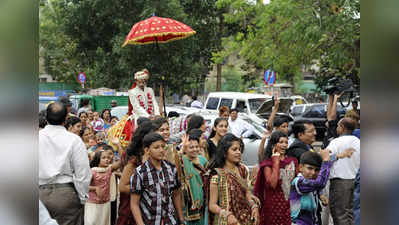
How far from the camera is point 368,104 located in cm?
253

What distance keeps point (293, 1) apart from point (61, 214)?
1098cm

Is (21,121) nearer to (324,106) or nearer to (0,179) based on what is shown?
(0,179)

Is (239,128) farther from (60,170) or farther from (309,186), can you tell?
(60,170)

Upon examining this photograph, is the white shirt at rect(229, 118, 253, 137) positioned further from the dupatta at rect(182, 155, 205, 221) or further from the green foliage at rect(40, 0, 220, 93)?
the green foliage at rect(40, 0, 220, 93)

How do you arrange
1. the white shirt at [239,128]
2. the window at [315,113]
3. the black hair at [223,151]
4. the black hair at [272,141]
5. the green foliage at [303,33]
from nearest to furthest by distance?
the black hair at [223,151] < the black hair at [272,141] < the white shirt at [239,128] < the green foliage at [303,33] < the window at [315,113]

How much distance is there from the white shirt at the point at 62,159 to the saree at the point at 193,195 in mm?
1046

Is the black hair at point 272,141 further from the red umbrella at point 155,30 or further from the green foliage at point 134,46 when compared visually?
the green foliage at point 134,46

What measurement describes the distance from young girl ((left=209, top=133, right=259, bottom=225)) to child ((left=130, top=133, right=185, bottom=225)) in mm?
400

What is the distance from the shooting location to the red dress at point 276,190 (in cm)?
566

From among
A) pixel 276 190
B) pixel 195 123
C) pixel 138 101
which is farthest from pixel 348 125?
pixel 138 101

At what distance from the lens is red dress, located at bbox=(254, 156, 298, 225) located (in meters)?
5.66

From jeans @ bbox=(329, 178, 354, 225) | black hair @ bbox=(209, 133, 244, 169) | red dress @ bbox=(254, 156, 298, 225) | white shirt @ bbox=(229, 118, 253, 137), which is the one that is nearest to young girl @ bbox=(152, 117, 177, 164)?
black hair @ bbox=(209, 133, 244, 169)

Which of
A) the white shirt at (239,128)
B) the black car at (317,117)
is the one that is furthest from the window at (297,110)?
the white shirt at (239,128)

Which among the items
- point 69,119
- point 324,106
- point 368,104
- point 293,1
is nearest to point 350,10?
point 293,1
